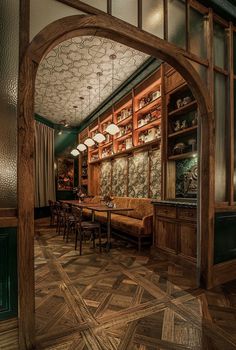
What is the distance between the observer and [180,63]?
8.22 feet

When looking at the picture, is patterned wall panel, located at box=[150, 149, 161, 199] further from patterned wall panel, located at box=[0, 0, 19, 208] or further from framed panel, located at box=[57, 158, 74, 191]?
framed panel, located at box=[57, 158, 74, 191]

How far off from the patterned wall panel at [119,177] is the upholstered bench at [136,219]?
37 cm

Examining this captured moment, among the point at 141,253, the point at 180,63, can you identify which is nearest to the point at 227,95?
the point at 180,63

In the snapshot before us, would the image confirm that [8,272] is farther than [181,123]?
No

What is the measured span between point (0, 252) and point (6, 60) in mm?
1443

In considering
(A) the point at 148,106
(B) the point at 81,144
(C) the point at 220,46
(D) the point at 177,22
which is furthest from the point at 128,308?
(B) the point at 81,144

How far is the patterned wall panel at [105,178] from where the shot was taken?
7459mm

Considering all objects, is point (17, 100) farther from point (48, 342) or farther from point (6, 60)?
point (48, 342)

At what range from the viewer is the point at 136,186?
19.1ft

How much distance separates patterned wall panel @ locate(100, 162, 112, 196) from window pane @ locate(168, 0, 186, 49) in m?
5.08

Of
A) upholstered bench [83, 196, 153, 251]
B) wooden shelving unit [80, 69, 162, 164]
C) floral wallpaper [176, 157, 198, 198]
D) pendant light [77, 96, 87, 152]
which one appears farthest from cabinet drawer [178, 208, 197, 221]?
pendant light [77, 96, 87, 152]

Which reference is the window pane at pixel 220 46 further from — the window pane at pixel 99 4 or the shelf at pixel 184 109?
the window pane at pixel 99 4

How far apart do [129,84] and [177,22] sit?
3235mm

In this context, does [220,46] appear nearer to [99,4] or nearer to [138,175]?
[99,4]
